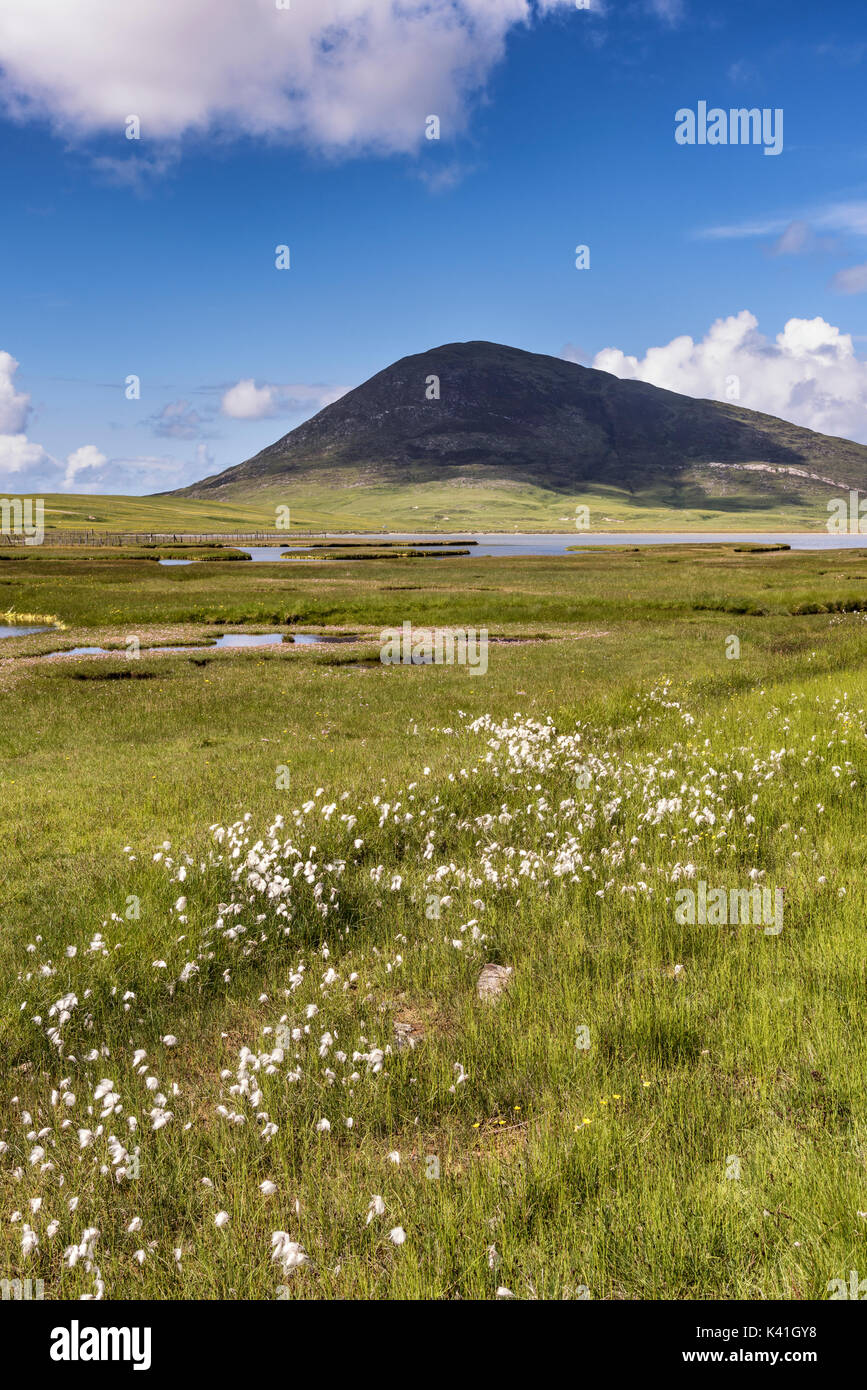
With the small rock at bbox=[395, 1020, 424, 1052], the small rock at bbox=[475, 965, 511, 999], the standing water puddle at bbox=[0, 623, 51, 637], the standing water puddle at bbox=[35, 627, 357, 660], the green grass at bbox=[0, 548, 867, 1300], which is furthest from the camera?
the standing water puddle at bbox=[0, 623, 51, 637]

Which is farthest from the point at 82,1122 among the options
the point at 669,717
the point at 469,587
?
the point at 469,587

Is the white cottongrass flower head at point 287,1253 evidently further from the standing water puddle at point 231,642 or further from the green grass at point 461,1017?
the standing water puddle at point 231,642

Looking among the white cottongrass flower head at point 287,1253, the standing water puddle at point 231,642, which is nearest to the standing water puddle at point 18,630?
the standing water puddle at point 231,642

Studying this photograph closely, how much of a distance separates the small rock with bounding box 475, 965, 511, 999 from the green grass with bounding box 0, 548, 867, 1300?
136 millimetres

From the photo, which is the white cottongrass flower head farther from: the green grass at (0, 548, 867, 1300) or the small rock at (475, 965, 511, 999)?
the small rock at (475, 965, 511, 999)

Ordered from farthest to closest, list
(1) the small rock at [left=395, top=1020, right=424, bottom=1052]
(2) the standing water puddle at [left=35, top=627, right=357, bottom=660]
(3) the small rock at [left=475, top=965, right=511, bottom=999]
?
1. (2) the standing water puddle at [left=35, top=627, right=357, bottom=660]
2. (3) the small rock at [left=475, top=965, right=511, bottom=999]
3. (1) the small rock at [left=395, top=1020, right=424, bottom=1052]

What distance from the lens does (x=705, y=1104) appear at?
18.0 ft

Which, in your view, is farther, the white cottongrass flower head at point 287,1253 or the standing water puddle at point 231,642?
the standing water puddle at point 231,642

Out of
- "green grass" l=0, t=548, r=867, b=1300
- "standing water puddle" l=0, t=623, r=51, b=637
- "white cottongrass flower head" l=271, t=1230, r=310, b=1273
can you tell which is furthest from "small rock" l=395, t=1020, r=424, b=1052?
"standing water puddle" l=0, t=623, r=51, b=637

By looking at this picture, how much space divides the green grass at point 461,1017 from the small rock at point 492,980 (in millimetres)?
136

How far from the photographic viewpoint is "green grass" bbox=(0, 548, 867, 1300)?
4.49 metres

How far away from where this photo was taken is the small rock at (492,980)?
25.0ft

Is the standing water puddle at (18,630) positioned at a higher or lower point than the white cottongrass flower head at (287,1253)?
higher
